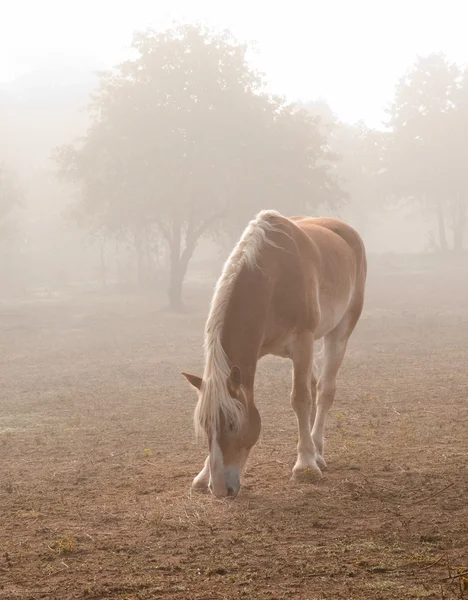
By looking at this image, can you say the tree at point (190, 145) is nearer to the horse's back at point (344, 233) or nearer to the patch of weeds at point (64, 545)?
the horse's back at point (344, 233)

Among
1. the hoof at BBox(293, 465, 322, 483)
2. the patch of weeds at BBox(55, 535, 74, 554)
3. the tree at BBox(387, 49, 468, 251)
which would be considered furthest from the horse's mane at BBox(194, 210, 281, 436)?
the tree at BBox(387, 49, 468, 251)

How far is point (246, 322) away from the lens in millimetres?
6133

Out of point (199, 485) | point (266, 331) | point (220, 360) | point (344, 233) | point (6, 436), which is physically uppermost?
point (344, 233)

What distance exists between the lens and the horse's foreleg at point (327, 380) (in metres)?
7.45

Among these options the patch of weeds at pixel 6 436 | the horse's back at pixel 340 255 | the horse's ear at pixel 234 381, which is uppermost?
the horse's back at pixel 340 255

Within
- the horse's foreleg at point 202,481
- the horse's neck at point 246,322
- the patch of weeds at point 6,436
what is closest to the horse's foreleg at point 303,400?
the horse's neck at point 246,322

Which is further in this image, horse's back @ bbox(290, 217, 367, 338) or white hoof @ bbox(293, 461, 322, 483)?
horse's back @ bbox(290, 217, 367, 338)

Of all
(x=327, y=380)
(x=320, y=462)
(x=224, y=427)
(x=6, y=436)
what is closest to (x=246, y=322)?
(x=224, y=427)

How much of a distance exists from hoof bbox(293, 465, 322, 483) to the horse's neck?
1.02 metres

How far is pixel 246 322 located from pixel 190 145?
24365 millimetres

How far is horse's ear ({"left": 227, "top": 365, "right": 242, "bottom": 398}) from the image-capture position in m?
5.73

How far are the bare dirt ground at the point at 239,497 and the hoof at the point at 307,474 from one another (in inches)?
3.5

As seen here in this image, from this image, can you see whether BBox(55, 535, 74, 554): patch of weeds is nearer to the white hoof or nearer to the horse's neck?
the horse's neck

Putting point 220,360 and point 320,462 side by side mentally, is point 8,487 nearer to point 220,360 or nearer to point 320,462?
point 220,360
